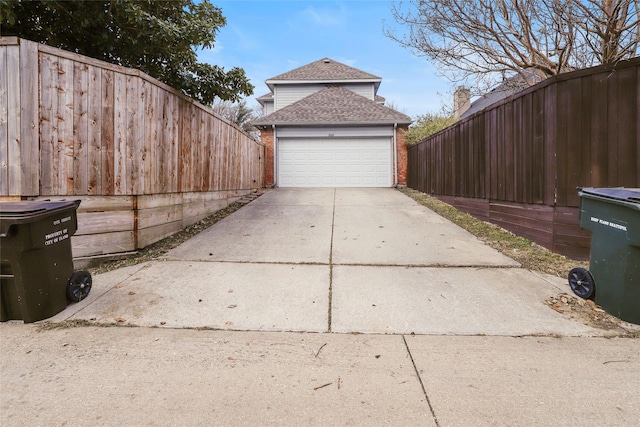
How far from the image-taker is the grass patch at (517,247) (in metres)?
4.30

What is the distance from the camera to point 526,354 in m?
2.48

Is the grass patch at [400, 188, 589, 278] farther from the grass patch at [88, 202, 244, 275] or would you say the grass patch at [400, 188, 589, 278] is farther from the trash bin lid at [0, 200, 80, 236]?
the trash bin lid at [0, 200, 80, 236]

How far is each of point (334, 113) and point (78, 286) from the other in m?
12.3

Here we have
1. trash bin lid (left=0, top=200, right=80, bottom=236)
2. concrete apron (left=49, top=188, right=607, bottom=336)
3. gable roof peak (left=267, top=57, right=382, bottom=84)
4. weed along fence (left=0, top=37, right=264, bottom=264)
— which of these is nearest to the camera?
trash bin lid (left=0, top=200, right=80, bottom=236)

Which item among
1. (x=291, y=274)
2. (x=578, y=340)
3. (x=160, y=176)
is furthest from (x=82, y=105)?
(x=578, y=340)

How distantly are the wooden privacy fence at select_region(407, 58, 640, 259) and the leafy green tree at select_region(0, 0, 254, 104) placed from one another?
5453 mm

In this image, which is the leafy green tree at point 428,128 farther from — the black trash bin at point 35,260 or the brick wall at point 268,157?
the black trash bin at point 35,260

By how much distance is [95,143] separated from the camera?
4406mm

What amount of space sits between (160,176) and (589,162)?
6.30 metres

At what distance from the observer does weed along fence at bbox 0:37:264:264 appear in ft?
12.6

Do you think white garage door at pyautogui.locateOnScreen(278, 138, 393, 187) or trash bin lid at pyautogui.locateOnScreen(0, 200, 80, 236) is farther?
white garage door at pyautogui.locateOnScreen(278, 138, 393, 187)

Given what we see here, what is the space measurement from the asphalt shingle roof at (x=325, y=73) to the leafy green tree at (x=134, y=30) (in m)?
13.2

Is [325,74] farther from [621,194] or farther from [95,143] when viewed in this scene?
[621,194]

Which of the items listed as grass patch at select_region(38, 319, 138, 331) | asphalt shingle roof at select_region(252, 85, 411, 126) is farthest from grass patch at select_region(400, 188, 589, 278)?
asphalt shingle roof at select_region(252, 85, 411, 126)
